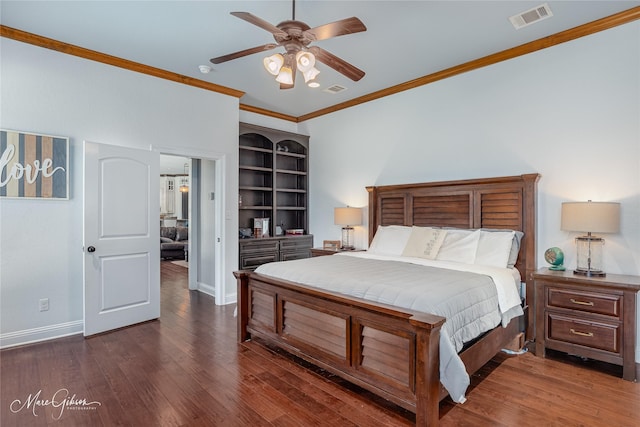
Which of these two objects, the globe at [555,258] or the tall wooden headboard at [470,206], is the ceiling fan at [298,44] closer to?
the tall wooden headboard at [470,206]

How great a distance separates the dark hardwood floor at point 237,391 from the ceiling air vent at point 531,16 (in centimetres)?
302

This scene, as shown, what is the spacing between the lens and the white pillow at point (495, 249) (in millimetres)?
3252

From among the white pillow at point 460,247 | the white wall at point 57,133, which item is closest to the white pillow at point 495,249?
the white pillow at point 460,247

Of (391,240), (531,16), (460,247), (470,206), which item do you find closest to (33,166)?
(391,240)

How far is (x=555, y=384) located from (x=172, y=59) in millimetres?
4744

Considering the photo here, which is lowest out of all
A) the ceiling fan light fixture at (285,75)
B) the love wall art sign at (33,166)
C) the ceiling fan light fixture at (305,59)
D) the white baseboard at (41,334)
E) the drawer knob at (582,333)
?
the white baseboard at (41,334)

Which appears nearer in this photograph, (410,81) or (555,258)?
(555,258)

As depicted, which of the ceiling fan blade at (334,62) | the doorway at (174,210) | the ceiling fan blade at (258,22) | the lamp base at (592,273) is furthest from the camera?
the doorway at (174,210)

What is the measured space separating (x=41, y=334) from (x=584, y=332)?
197 inches

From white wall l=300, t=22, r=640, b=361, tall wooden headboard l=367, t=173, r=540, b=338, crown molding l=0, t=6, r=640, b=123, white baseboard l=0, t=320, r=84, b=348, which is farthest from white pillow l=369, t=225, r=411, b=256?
white baseboard l=0, t=320, r=84, b=348

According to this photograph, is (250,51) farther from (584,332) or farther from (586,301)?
(584,332)

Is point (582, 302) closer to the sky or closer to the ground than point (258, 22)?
closer to the ground

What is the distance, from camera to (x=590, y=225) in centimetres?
283

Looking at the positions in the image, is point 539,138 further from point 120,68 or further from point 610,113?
point 120,68
